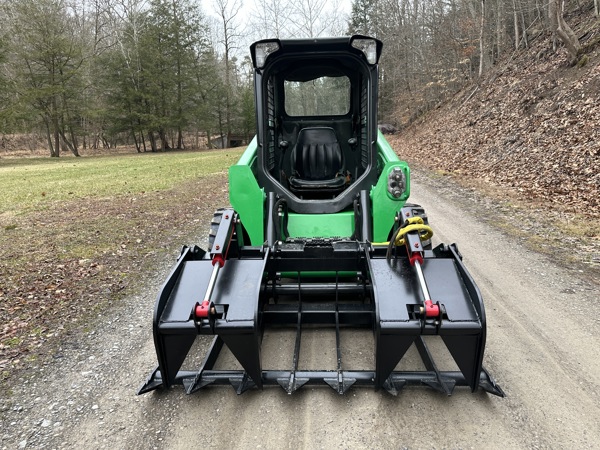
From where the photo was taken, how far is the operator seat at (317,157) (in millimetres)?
5547

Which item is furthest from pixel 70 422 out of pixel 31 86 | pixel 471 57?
pixel 31 86

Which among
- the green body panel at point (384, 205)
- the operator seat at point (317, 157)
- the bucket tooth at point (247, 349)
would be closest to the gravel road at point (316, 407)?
the bucket tooth at point (247, 349)

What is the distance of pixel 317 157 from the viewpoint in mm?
5566

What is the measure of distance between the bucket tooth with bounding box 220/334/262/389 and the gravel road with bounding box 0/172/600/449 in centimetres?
25

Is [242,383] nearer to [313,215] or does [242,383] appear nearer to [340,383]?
[340,383]

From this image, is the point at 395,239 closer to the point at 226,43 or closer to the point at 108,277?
the point at 108,277

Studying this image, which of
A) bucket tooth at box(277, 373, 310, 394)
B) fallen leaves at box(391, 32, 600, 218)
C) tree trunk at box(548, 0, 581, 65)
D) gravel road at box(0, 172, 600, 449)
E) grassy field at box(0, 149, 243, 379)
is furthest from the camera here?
tree trunk at box(548, 0, 581, 65)

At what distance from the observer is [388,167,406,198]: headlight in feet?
13.0

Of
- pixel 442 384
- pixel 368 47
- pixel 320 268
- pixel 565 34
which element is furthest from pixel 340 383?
pixel 565 34

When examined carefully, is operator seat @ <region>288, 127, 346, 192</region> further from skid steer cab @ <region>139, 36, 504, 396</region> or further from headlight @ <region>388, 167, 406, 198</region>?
headlight @ <region>388, 167, 406, 198</region>

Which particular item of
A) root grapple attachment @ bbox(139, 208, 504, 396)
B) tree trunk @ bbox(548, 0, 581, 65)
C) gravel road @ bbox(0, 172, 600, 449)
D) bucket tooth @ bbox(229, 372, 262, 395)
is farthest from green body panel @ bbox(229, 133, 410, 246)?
tree trunk @ bbox(548, 0, 581, 65)

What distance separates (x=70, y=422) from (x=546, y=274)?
16.7 ft

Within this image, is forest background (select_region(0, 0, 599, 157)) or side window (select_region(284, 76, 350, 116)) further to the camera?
forest background (select_region(0, 0, 599, 157))

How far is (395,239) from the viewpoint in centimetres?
303
